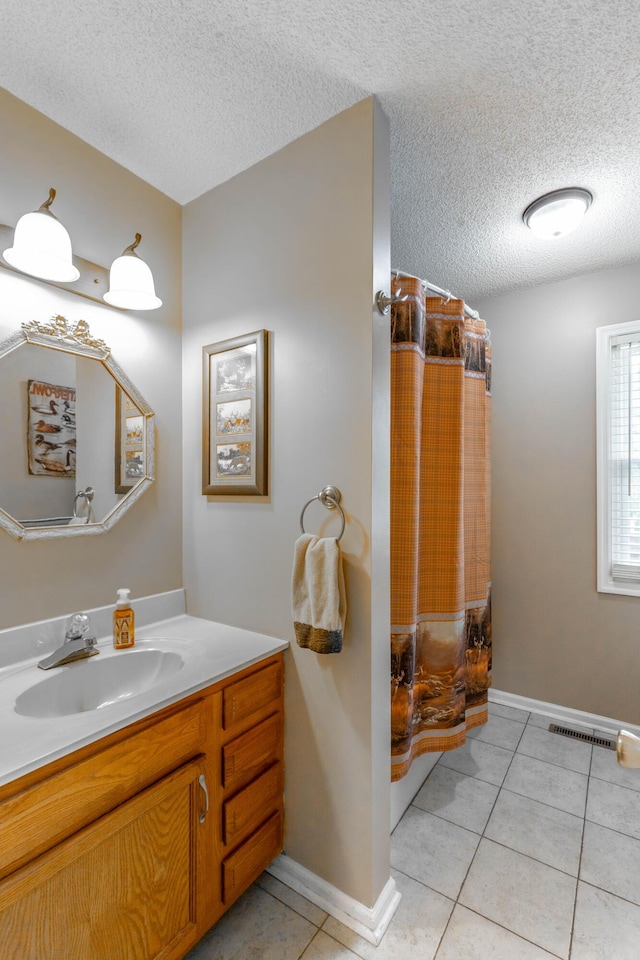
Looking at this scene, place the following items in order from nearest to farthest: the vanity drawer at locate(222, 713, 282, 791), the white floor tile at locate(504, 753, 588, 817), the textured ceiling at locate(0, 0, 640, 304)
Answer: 1. the textured ceiling at locate(0, 0, 640, 304)
2. the vanity drawer at locate(222, 713, 282, 791)
3. the white floor tile at locate(504, 753, 588, 817)

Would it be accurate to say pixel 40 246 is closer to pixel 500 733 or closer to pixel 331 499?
pixel 331 499

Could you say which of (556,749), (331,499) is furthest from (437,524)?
(556,749)

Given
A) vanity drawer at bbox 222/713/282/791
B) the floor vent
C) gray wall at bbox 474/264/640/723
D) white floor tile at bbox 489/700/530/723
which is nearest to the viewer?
vanity drawer at bbox 222/713/282/791

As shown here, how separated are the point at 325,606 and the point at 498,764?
1.55 meters

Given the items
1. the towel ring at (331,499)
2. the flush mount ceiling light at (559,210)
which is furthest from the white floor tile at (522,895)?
the flush mount ceiling light at (559,210)

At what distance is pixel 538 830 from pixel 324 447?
1721mm

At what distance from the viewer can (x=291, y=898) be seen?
1423 mm

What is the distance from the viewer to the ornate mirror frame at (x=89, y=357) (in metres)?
1.33

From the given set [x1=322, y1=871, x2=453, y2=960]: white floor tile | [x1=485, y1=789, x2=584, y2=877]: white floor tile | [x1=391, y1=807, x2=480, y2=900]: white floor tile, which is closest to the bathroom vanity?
[x1=322, y1=871, x2=453, y2=960]: white floor tile

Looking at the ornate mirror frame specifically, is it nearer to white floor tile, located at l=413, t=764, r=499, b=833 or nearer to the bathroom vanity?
the bathroom vanity

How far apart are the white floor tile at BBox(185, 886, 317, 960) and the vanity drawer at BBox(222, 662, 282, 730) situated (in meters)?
0.61

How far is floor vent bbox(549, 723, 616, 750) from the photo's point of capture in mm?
2252

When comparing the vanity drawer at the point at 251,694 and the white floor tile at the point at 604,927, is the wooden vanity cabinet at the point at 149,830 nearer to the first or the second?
the vanity drawer at the point at 251,694

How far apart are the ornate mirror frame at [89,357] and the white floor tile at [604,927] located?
1954 millimetres
